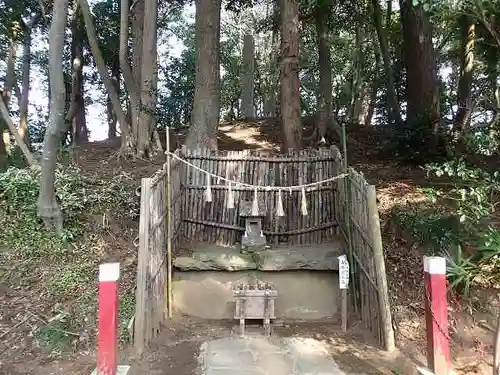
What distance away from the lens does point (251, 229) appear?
21.2ft

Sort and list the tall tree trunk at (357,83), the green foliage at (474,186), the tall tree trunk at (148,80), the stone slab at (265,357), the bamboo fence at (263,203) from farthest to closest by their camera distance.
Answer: the tall tree trunk at (357,83) < the tall tree trunk at (148,80) < the bamboo fence at (263,203) < the stone slab at (265,357) < the green foliage at (474,186)

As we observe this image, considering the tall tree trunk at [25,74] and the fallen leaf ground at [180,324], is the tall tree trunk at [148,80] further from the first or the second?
the tall tree trunk at [25,74]

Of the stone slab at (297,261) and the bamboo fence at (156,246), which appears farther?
the stone slab at (297,261)

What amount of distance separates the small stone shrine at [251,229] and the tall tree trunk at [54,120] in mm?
2337

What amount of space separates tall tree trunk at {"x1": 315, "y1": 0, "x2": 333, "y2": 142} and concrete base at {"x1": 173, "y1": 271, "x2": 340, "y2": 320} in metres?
4.11

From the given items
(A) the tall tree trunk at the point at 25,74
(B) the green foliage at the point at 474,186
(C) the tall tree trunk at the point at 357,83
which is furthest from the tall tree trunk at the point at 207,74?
(C) the tall tree trunk at the point at 357,83

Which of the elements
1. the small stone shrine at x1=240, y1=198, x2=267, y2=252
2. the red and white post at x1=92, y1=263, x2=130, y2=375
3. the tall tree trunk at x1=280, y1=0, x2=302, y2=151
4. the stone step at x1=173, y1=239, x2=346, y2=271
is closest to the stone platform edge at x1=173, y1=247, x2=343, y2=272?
the stone step at x1=173, y1=239, x2=346, y2=271

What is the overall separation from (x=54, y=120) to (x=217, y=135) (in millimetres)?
3155

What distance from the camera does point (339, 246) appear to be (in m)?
6.40

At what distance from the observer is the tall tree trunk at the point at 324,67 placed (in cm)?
938

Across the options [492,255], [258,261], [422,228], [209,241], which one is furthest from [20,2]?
[492,255]

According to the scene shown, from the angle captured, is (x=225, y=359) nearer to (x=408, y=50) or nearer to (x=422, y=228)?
(x=422, y=228)

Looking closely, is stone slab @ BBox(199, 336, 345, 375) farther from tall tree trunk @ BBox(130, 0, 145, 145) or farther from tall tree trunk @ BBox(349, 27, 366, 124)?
tall tree trunk @ BBox(349, 27, 366, 124)

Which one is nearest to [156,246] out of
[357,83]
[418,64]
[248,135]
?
[418,64]
